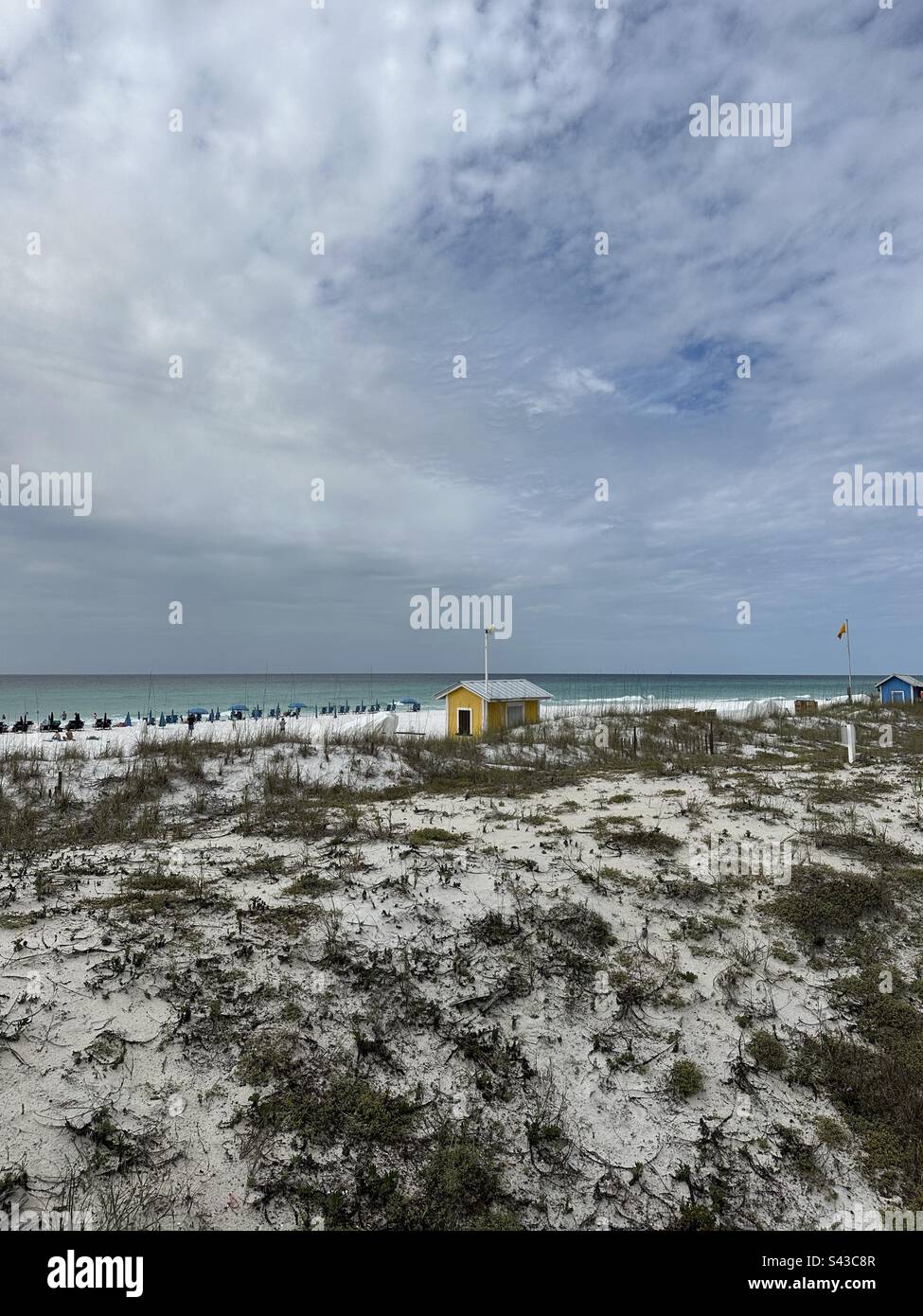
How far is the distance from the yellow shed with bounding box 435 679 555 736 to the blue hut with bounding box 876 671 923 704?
27554 millimetres

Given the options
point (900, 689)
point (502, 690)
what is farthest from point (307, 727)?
point (900, 689)

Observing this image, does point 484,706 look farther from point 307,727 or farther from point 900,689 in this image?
point 900,689

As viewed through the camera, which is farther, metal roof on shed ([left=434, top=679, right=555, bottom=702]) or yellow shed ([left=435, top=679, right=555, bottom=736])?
metal roof on shed ([left=434, top=679, right=555, bottom=702])

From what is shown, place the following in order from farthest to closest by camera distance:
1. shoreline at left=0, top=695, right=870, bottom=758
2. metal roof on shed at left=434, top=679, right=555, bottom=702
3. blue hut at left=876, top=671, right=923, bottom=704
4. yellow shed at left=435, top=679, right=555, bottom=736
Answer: blue hut at left=876, top=671, right=923, bottom=704 < metal roof on shed at left=434, top=679, right=555, bottom=702 < yellow shed at left=435, top=679, right=555, bottom=736 < shoreline at left=0, top=695, right=870, bottom=758

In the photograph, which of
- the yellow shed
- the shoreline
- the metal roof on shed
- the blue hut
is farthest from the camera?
the blue hut

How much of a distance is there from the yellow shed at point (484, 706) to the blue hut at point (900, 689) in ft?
90.4

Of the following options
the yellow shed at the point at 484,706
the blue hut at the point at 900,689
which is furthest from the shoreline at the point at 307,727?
the blue hut at the point at 900,689

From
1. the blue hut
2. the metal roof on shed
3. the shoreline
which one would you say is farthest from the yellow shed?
the blue hut

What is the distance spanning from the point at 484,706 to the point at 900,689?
3259 centimetres

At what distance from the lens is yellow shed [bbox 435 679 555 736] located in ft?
95.7

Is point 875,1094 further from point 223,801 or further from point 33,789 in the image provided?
point 33,789

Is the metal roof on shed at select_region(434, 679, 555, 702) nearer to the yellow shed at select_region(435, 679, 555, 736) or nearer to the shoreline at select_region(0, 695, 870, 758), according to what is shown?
the yellow shed at select_region(435, 679, 555, 736)

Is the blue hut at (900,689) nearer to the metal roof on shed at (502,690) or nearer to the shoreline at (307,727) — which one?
the shoreline at (307,727)
